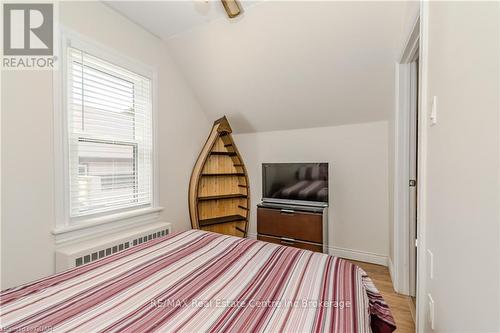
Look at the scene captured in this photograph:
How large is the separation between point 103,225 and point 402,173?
2648 millimetres

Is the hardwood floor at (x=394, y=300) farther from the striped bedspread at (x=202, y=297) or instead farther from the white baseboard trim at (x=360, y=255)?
the striped bedspread at (x=202, y=297)

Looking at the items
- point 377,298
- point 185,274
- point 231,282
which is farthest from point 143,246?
point 377,298

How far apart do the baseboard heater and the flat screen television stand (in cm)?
145

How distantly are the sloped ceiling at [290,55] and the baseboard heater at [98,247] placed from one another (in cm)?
182

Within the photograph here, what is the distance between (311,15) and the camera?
2008 mm

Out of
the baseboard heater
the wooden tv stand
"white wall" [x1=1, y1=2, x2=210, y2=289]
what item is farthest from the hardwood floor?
"white wall" [x1=1, y1=2, x2=210, y2=289]

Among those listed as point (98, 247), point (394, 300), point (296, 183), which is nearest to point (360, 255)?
point (394, 300)

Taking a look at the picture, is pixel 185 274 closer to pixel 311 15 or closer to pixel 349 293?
pixel 349 293

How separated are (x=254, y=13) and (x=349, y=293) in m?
2.29

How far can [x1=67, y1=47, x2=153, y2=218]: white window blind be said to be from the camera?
73.4 inches

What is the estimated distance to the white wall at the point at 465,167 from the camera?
23.2 inches

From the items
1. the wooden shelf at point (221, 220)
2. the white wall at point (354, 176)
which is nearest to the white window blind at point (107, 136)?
the wooden shelf at point (221, 220)

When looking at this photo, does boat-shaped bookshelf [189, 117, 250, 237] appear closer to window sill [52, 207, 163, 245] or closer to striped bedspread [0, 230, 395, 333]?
window sill [52, 207, 163, 245]

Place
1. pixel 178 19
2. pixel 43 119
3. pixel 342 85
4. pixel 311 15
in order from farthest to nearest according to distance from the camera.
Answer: pixel 342 85
pixel 178 19
pixel 311 15
pixel 43 119
